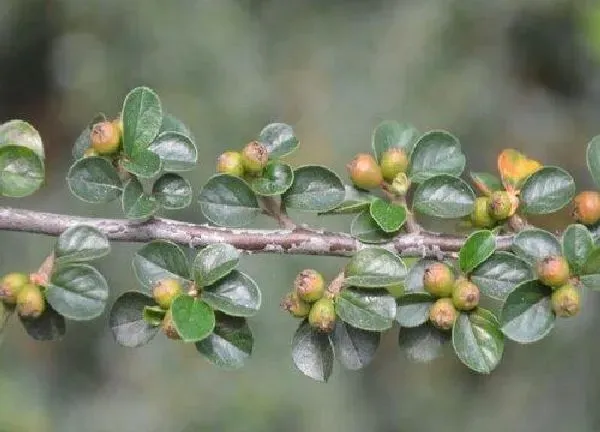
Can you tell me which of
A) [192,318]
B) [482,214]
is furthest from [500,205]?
[192,318]

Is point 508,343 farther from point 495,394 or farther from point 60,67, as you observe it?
point 60,67

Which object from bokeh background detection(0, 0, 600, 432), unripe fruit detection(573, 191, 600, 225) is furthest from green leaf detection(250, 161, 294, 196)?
bokeh background detection(0, 0, 600, 432)

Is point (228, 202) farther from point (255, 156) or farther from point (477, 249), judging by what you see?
point (477, 249)

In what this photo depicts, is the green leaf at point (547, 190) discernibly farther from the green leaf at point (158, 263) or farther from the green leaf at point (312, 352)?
the green leaf at point (158, 263)

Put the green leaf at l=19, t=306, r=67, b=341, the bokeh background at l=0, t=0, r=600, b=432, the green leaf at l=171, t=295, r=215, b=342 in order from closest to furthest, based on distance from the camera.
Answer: the green leaf at l=171, t=295, r=215, b=342 < the green leaf at l=19, t=306, r=67, b=341 < the bokeh background at l=0, t=0, r=600, b=432

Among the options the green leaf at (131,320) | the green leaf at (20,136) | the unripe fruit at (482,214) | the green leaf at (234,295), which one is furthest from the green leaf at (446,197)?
the green leaf at (20,136)

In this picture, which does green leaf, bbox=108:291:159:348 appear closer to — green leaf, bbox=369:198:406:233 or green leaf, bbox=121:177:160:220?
green leaf, bbox=121:177:160:220
